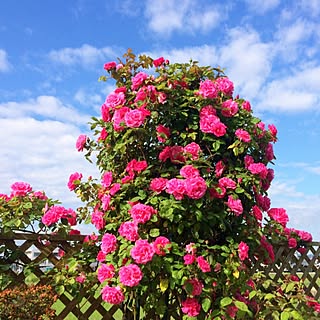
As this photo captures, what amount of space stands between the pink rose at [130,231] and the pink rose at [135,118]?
704mm

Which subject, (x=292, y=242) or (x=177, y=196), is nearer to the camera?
(x=177, y=196)

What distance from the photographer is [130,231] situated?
3156mm

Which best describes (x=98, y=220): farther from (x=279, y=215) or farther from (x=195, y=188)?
(x=279, y=215)

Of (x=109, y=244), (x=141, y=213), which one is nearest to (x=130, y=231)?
(x=141, y=213)

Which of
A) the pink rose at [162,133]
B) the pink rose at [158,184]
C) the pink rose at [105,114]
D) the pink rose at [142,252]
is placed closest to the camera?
the pink rose at [142,252]

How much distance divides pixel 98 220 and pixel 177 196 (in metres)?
0.76

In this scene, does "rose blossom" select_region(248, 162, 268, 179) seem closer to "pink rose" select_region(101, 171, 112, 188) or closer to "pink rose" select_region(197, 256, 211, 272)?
"pink rose" select_region(197, 256, 211, 272)

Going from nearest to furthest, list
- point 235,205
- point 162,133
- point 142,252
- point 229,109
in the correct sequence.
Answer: point 142,252 → point 235,205 → point 162,133 → point 229,109

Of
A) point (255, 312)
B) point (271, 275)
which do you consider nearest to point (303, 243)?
point (271, 275)

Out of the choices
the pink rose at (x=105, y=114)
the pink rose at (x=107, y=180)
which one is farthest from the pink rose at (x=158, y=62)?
the pink rose at (x=107, y=180)

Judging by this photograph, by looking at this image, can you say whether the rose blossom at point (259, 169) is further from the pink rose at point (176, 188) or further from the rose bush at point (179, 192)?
the pink rose at point (176, 188)

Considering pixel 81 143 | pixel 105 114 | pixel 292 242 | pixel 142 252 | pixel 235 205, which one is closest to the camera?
pixel 142 252

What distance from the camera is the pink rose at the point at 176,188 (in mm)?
3094

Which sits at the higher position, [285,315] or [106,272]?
[285,315]
